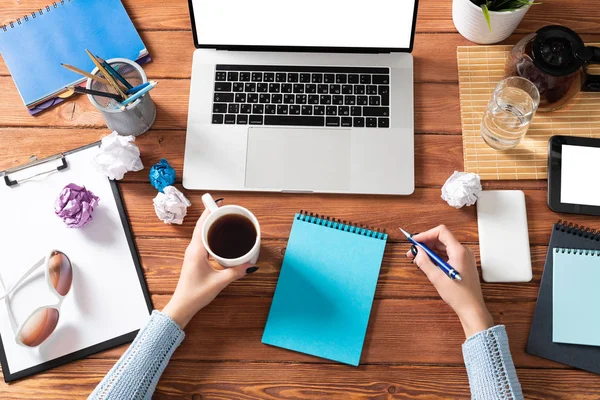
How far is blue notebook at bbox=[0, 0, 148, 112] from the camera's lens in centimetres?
109

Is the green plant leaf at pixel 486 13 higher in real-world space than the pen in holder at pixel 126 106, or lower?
higher

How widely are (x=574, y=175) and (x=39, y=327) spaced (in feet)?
3.39

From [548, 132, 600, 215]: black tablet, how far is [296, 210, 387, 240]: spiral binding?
1.10 feet

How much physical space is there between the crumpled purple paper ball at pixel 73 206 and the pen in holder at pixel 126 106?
0.15 m

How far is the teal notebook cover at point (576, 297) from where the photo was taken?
0.93m

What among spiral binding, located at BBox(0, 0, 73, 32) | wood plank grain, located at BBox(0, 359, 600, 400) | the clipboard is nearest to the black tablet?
wood plank grain, located at BBox(0, 359, 600, 400)

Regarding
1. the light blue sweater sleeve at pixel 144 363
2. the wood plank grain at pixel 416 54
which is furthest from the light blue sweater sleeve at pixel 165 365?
the wood plank grain at pixel 416 54

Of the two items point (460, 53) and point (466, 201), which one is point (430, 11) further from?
point (466, 201)

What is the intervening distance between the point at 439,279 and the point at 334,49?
50cm

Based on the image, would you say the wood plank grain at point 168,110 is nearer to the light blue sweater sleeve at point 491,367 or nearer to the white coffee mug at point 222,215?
the white coffee mug at point 222,215

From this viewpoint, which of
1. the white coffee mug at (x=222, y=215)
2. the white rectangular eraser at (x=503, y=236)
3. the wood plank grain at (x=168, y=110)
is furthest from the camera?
the wood plank grain at (x=168, y=110)

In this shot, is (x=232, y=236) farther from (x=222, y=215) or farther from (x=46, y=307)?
(x=46, y=307)

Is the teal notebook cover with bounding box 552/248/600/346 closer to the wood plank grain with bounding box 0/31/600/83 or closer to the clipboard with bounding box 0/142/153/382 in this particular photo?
the wood plank grain with bounding box 0/31/600/83

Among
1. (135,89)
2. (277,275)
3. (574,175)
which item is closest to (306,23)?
(135,89)
